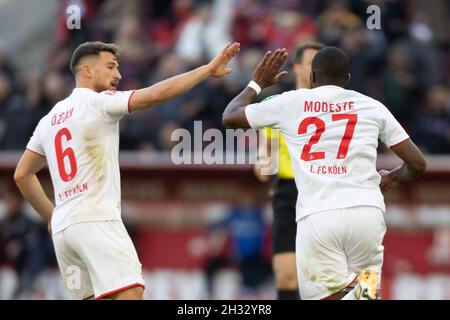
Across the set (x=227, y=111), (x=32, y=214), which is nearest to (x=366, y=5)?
(x=32, y=214)

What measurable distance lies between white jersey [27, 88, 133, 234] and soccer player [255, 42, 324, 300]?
2.74 meters

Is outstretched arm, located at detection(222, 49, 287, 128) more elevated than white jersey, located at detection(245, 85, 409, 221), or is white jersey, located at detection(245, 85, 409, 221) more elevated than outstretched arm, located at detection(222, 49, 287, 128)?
outstretched arm, located at detection(222, 49, 287, 128)

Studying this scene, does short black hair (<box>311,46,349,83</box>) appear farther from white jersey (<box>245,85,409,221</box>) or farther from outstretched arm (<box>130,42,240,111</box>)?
outstretched arm (<box>130,42,240,111</box>)

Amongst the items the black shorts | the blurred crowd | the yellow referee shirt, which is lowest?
the black shorts

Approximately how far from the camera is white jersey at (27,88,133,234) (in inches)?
368

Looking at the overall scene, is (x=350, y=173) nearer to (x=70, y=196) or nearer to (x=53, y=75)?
(x=70, y=196)

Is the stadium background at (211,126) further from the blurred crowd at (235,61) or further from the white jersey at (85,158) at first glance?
the white jersey at (85,158)

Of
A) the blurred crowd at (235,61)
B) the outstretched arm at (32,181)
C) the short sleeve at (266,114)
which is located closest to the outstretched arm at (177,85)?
the short sleeve at (266,114)

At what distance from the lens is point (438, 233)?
1620 centimetres

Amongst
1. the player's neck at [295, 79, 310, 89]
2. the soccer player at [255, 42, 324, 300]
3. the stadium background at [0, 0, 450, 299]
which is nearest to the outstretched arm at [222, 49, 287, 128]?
the player's neck at [295, 79, 310, 89]

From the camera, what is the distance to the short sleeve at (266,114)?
364 inches

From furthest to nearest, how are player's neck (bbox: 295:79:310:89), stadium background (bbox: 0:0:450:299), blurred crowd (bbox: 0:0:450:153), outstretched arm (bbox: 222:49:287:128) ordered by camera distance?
blurred crowd (bbox: 0:0:450:153) → stadium background (bbox: 0:0:450:299) → player's neck (bbox: 295:79:310:89) → outstretched arm (bbox: 222:49:287:128)

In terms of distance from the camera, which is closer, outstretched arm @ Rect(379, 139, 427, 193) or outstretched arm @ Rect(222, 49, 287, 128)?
outstretched arm @ Rect(379, 139, 427, 193)
